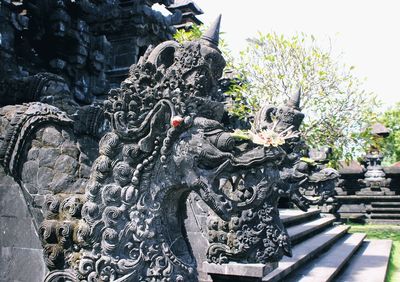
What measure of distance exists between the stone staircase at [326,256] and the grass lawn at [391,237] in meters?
0.20

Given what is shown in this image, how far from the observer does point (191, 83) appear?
3.56 meters

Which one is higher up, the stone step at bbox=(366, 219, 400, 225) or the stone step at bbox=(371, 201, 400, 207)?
the stone step at bbox=(371, 201, 400, 207)

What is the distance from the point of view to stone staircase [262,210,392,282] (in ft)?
19.8

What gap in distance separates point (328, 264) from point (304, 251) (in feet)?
1.55

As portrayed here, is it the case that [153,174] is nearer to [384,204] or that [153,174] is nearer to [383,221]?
[383,221]

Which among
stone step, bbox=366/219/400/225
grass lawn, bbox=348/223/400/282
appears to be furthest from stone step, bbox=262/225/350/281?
stone step, bbox=366/219/400/225

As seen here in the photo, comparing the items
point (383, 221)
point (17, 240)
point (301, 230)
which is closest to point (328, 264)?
point (301, 230)

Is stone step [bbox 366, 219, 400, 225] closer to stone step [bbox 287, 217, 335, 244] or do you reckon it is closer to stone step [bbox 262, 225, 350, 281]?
stone step [bbox 262, 225, 350, 281]

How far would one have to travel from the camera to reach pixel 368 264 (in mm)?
8258

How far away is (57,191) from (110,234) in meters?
0.98

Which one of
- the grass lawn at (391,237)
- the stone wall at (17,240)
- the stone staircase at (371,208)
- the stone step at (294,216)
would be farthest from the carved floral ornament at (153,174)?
the stone staircase at (371,208)

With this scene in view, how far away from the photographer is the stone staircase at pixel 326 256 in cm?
604

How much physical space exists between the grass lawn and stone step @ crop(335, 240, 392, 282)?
19 centimetres

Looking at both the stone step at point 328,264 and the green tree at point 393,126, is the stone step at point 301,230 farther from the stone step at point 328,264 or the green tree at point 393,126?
the green tree at point 393,126
